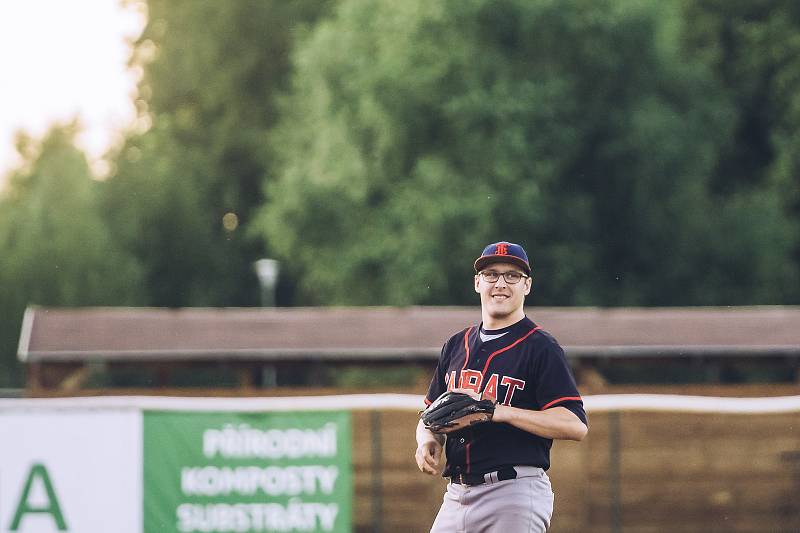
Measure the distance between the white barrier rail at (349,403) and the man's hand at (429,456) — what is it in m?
5.59

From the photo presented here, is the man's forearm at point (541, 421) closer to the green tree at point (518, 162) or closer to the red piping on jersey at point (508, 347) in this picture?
the red piping on jersey at point (508, 347)

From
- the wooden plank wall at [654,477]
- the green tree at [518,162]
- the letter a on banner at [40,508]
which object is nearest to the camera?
the letter a on banner at [40,508]

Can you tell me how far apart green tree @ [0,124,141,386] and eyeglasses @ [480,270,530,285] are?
3628cm

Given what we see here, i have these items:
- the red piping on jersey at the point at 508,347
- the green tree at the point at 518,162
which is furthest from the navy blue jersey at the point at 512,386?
the green tree at the point at 518,162

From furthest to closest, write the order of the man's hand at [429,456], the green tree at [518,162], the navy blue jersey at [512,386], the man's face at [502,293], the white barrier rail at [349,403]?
1. the green tree at [518,162]
2. the white barrier rail at [349,403]
3. the man's hand at [429,456]
4. the man's face at [502,293]
5. the navy blue jersey at [512,386]

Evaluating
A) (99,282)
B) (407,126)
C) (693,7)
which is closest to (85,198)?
(99,282)

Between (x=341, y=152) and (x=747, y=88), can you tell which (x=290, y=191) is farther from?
(x=747, y=88)

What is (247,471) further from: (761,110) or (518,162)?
(761,110)

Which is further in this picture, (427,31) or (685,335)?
(427,31)

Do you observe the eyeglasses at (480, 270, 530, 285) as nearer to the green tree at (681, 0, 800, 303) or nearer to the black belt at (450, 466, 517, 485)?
the black belt at (450, 466, 517, 485)

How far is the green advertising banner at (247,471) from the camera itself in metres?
11.4

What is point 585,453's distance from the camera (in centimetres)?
1427

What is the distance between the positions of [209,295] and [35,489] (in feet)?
120

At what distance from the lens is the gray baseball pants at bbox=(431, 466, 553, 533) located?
5.94m
